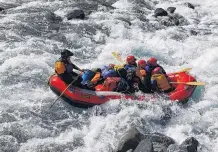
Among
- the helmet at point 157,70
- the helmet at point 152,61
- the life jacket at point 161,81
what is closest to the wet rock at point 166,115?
the life jacket at point 161,81

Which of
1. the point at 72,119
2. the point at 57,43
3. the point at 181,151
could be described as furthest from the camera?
the point at 57,43

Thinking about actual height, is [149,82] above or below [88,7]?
above

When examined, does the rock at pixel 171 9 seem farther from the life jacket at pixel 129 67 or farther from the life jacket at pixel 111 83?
the life jacket at pixel 111 83

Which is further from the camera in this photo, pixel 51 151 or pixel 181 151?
pixel 51 151

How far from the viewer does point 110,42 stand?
50.0 feet

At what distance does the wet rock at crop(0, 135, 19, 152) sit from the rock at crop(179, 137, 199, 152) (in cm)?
393

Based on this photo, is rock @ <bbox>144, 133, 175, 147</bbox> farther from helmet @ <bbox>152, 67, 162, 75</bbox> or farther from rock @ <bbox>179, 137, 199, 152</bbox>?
helmet @ <bbox>152, 67, 162, 75</bbox>

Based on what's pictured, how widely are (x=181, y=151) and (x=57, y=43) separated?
781 centimetres

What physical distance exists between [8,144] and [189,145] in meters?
4.31

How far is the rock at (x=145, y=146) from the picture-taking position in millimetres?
8586

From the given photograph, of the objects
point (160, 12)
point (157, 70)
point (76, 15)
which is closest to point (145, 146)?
point (157, 70)

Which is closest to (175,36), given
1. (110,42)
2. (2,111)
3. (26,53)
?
(110,42)

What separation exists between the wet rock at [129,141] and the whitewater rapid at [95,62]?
0.43m

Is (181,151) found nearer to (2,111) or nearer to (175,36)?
(2,111)
